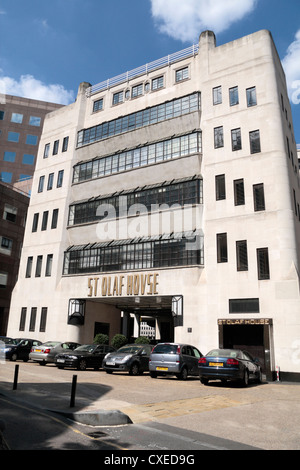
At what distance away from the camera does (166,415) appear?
8.61 metres

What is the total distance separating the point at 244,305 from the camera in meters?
22.6

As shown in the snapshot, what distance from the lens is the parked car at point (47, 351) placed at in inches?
853

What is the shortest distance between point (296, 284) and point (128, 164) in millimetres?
17491

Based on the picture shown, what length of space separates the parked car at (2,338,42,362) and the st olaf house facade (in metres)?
5.97

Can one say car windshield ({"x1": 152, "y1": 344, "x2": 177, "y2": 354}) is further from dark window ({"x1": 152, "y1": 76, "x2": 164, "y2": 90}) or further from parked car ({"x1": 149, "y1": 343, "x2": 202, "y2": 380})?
dark window ({"x1": 152, "y1": 76, "x2": 164, "y2": 90})

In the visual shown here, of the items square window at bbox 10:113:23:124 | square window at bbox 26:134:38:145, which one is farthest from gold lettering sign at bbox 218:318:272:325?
square window at bbox 10:113:23:124

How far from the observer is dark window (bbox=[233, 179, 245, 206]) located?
81.3 feet

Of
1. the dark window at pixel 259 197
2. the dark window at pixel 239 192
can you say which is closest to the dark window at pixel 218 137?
the dark window at pixel 239 192

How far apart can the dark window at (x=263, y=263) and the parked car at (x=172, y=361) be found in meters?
7.91

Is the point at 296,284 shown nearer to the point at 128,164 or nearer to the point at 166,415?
the point at 166,415

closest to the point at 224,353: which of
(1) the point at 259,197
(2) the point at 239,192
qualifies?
(1) the point at 259,197

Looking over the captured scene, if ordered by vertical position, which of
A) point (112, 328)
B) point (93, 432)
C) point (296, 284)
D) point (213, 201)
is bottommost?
point (93, 432)

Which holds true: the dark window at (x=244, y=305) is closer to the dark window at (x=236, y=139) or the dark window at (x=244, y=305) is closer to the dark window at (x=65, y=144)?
the dark window at (x=236, y=139)
